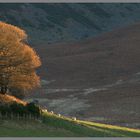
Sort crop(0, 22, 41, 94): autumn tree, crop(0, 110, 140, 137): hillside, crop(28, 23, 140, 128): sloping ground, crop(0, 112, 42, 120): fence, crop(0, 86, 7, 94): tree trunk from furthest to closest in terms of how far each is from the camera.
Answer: crop(28, 23, 140, 128): sloping ground → crop(0, 86, 7, 94): tree trunk → crop(0, 22, 41, 94): autumn tree → crop(0, 112, 42, 120): fence → crop(0, 110, 140, 137): hillside

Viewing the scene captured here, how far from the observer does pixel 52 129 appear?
5781cm

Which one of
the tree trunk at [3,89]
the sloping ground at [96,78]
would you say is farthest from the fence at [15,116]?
the sloping ground at [96,78]

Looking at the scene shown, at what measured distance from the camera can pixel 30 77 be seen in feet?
216

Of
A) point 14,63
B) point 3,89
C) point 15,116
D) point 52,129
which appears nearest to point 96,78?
point 3,89

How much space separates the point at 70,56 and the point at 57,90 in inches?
1829

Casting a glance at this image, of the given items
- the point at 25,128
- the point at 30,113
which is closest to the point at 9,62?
the point at 30,113

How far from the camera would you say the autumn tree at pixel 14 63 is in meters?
63.2

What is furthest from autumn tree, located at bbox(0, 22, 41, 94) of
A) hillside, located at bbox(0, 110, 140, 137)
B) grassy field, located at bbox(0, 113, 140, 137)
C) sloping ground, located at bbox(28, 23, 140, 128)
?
sloping ground, located at bbox(28, 23, 140, 128)

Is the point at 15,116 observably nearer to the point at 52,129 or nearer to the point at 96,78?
the point at 52,129

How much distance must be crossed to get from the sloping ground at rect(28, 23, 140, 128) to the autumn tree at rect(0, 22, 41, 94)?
2510 centimetres

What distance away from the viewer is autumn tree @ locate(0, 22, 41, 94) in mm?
63156

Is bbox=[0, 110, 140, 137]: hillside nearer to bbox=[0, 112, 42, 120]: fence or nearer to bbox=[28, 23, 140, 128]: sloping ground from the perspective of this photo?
bbox=[0, 112, 42, 120]: fence

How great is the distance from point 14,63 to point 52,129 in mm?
9586

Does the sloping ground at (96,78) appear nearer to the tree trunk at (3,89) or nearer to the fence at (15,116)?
the tree trunk at (3,89)
